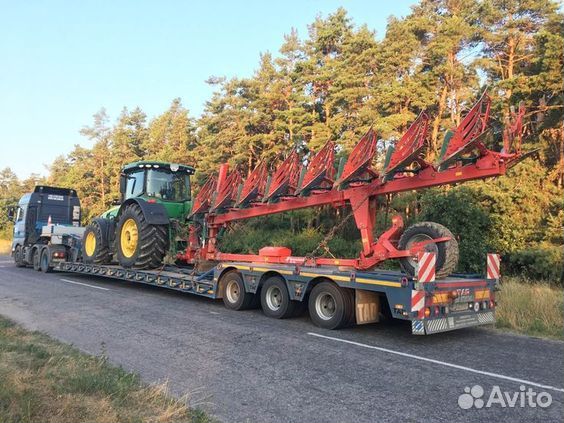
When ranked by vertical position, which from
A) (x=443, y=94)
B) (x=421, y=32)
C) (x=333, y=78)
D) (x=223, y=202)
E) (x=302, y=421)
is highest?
(x=421, y=32)

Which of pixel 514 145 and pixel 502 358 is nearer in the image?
pixel 502 358

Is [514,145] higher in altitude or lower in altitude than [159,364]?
higher

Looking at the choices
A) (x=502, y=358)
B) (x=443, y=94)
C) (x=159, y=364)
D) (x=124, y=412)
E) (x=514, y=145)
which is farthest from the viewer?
(x=443, y=94)

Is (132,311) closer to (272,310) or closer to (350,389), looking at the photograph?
(272,310)

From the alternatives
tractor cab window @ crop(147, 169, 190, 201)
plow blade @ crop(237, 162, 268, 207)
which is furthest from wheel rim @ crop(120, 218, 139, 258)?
plow blade @ crop(237, 162, 268, 207)

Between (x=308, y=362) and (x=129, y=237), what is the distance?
841cm

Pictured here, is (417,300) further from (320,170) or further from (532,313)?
(532,313)

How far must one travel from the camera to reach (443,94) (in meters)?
21.8

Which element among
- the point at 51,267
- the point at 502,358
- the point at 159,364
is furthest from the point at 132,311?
the point at 51,267

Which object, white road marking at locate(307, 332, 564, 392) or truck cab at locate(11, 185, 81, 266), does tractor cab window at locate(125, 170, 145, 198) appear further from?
white road marking at locate(307, 332, 564, 392)

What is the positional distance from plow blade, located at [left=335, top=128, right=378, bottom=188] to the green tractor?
5.45m

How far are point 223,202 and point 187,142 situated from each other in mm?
28161

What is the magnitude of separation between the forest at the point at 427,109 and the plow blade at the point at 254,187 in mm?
1105

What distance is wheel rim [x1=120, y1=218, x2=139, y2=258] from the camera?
12.6m
